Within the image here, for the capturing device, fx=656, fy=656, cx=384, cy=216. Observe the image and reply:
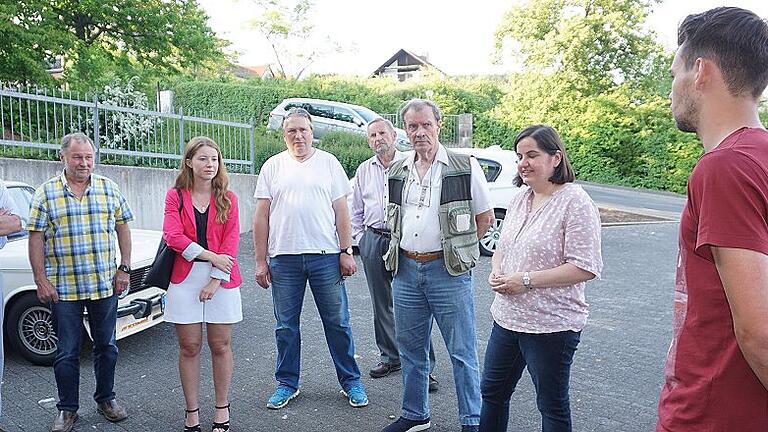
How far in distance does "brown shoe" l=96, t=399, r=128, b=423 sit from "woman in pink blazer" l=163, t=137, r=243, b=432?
1.72ft

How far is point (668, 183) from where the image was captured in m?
24.2

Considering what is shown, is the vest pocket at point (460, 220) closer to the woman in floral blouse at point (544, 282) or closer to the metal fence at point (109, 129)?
the woman in floral blouse at point (544, 282)

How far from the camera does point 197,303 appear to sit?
407 cm

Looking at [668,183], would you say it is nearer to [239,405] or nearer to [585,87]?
[585,87]

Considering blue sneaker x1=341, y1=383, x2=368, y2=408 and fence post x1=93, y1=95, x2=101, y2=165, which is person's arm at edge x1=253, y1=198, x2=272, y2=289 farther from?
fence post x1=93, y1=95, x2=101, y2=165

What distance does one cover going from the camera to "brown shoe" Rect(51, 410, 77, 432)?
4.19 metres

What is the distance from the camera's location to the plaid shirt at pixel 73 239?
13.8 feet

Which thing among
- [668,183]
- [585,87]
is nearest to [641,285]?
[668,183]

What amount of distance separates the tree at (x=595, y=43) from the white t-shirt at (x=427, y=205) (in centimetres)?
2454

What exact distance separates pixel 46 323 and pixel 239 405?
6.50 ft

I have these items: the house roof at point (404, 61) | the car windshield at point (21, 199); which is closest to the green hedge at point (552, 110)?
the car windshield at point (21, 199)

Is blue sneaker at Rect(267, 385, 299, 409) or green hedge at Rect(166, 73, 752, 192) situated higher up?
green hedge at Rect(166, 73, 752, 192)

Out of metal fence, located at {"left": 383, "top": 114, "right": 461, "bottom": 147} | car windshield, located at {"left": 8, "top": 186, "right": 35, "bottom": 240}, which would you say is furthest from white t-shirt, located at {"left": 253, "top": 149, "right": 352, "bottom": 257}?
metal fence, located at {"left": 383, "top": 114, "right": 461, "bottom": 147}

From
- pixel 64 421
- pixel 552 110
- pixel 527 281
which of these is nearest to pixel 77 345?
pixel 64 421
